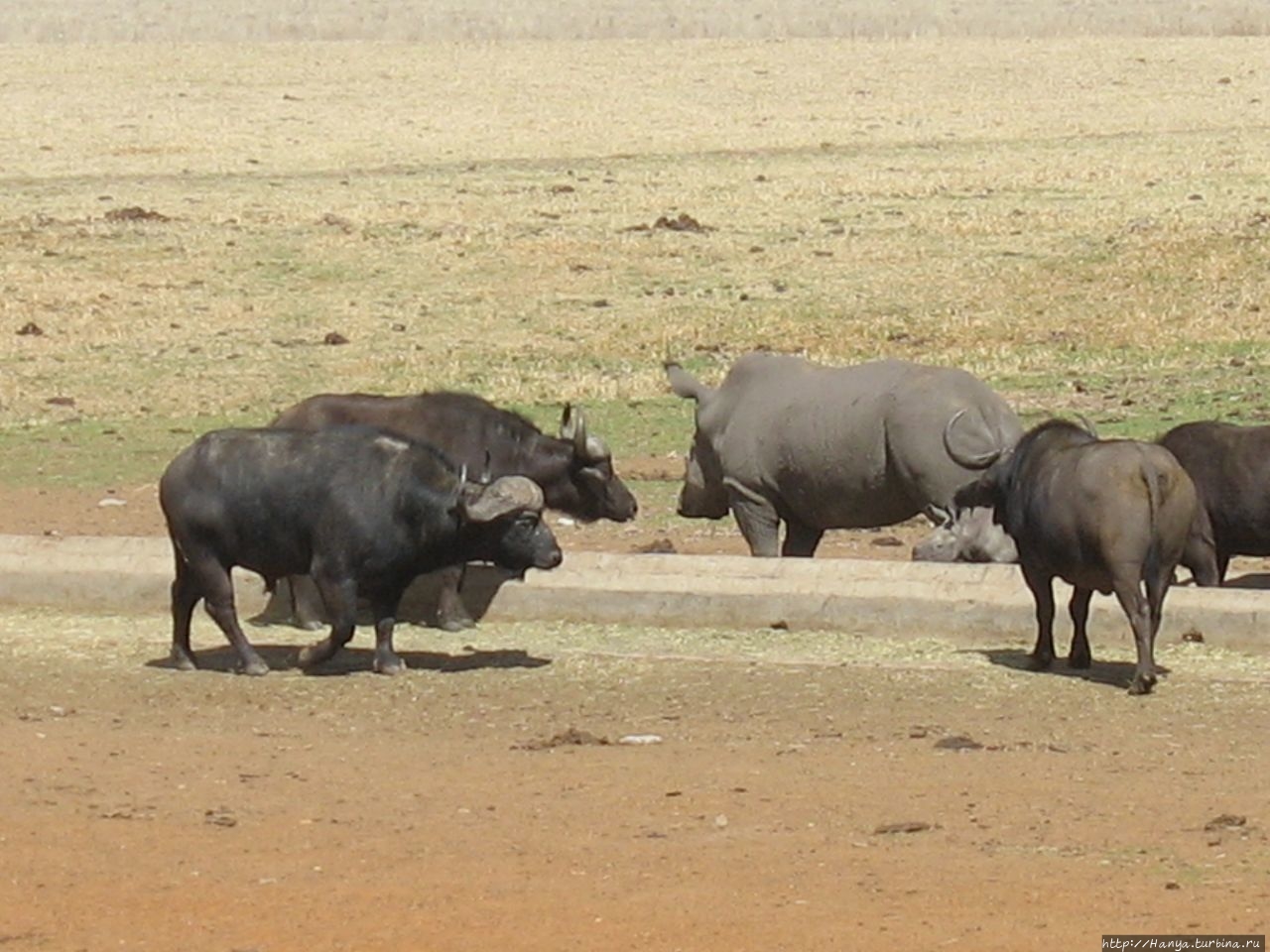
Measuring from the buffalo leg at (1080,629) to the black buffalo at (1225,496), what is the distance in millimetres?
2704

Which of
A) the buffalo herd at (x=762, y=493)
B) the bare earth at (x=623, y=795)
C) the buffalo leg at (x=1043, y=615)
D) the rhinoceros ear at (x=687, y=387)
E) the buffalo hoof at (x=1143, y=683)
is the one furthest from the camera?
the rhinoceros ear at (x=687, y=387)

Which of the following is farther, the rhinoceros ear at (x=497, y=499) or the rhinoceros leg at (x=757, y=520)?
the rhinoceros leg at (x=757, y=520)

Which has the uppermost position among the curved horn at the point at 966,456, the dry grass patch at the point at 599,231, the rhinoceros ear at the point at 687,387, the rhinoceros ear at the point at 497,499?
the curved horn at the point at 966,456

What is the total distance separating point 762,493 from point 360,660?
370cm

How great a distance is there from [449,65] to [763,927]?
4956cm

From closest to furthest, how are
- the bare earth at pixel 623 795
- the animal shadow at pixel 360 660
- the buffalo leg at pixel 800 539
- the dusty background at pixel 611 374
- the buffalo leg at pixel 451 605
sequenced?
1. the bare earth at pixel 623 795
2. the dusty background at pixel 611 374
3. the animal shadow at pixel 360 660
4. the buffalo leg at pixel 451 605
5. the buffalo leg at pixel 800 539

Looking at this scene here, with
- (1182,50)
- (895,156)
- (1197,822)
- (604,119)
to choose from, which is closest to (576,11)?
(1182,50)

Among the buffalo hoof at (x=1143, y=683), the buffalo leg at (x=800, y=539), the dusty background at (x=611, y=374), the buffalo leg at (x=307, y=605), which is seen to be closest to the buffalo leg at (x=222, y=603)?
the dusty background at (x=611, y=374)

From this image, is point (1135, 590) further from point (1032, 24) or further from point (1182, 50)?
point (1032, 24)

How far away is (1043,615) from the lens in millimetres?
13672

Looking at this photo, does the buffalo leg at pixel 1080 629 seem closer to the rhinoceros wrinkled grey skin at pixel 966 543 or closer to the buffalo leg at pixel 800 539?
the rhinoceros wrinkled grey skin at pixel 966 543

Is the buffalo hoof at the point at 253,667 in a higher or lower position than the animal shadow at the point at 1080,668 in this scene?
lower

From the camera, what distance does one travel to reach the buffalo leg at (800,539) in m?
17.4

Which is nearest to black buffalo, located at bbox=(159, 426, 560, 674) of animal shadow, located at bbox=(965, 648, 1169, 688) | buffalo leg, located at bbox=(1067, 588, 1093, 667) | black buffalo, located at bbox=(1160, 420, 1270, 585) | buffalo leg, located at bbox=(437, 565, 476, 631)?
buffalo leg, located at bbox=(437, 565, 476, 631)
